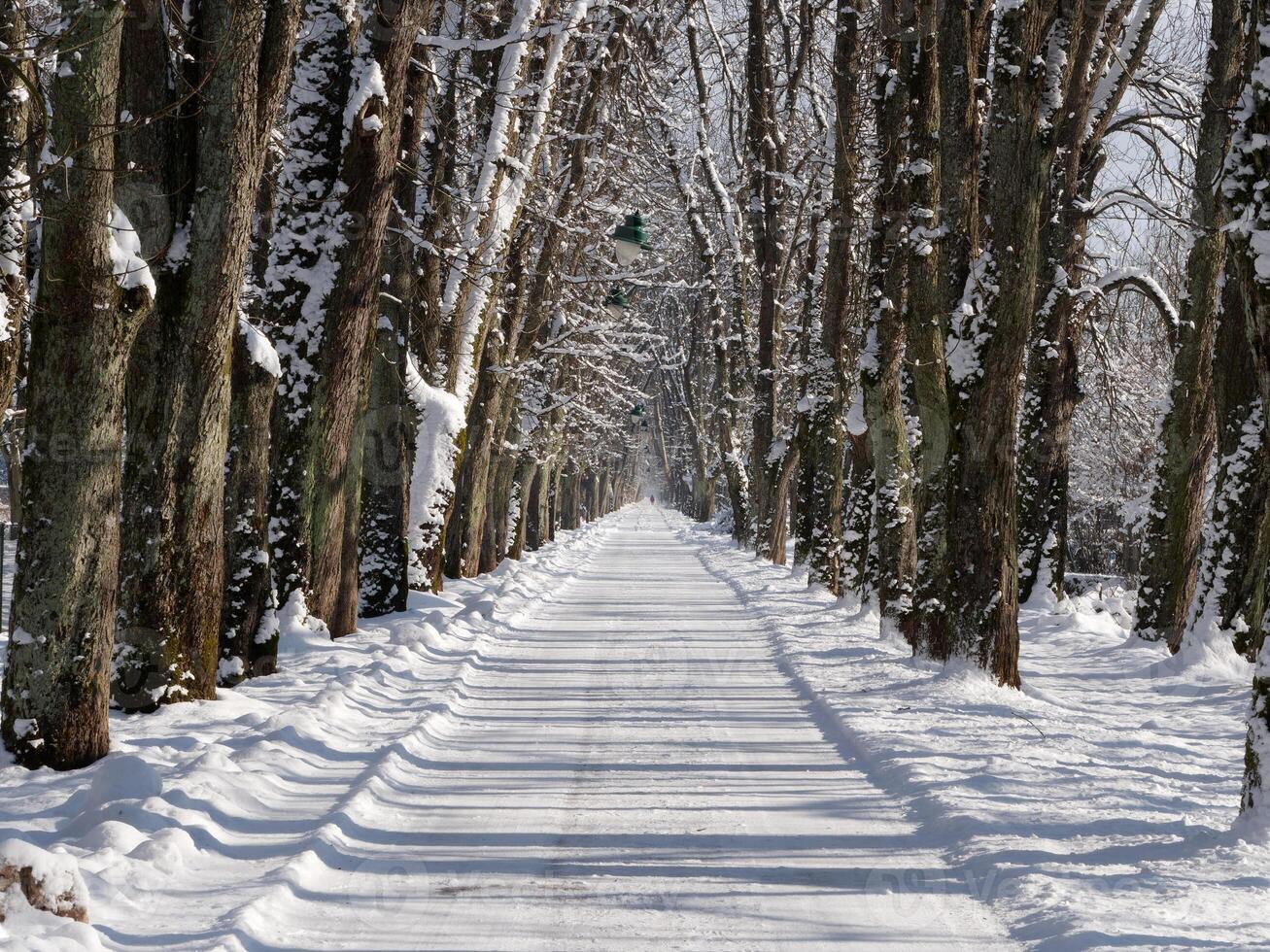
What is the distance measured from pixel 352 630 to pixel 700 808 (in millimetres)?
7511

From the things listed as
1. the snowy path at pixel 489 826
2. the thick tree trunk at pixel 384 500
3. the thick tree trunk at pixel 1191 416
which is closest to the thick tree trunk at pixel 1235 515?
the thick tree trunk at pixel 1191 416

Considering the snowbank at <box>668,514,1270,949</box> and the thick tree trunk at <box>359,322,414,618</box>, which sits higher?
the thick tree trunk at <box>359,322,414,618</box>

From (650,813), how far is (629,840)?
0.49 metres

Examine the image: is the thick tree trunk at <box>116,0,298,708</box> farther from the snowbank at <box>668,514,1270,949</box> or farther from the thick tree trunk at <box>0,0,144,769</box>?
the snowbank at <box>668,514,1270,949</box>

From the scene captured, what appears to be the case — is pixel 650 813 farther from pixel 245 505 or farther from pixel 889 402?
pixel 889 402

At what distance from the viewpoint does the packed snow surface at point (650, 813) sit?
4730 millimetres

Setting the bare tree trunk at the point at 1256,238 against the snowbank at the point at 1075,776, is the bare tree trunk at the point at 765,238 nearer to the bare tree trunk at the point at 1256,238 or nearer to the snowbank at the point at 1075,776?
the snowbank at the point at 1075,776

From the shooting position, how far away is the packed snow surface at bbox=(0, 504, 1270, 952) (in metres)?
4.73

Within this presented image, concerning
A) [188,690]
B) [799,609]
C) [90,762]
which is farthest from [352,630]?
[799,609]

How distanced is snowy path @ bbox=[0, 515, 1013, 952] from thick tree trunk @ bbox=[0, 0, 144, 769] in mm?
524

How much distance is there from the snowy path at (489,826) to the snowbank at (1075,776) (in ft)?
0.94

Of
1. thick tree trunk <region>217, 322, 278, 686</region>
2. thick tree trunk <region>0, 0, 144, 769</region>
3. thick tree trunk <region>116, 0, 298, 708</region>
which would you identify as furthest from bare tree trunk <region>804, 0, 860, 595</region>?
thick tree trunk <region>0, 0, 144, 769</region>

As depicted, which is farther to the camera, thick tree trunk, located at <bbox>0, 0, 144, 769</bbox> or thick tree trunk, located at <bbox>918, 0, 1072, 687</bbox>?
thick tree trunk, located at <bbox>918, 0, 1072, 687</bbox>

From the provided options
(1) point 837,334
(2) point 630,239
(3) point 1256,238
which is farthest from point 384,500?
(3) point 1256,238
